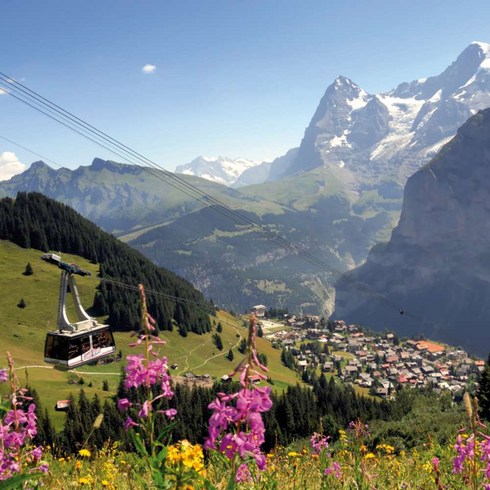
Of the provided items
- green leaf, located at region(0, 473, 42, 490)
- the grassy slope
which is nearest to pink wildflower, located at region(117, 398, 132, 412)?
green leaf, located at region(0, 473, 42, 490)

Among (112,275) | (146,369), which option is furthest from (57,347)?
(112,275)

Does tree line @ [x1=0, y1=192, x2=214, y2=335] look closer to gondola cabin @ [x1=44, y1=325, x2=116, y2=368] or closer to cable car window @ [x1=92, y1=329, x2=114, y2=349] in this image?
cable car window @ [x1=92, y1=329, x2=114, y2=349]

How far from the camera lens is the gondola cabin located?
28.3 metres

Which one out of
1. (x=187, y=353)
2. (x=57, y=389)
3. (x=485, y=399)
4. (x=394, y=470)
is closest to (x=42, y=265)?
(x=187, y=353)

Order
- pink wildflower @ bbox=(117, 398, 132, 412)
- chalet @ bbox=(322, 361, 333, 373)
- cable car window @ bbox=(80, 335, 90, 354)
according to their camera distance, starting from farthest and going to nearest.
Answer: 1. chalet @ bbox=(322, 361, 333, 373)
2. cable car window @ bbox=(80, 335, 90, 354)
3. pink wildflower @ bbox=(117, 398, 132, 412)

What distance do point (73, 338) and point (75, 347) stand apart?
79 centimetres

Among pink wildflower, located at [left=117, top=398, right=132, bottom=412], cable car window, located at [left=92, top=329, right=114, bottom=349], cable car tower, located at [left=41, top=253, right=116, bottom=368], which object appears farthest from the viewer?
cable car window, located at [left=92, top=329, right=114, bottom=349]

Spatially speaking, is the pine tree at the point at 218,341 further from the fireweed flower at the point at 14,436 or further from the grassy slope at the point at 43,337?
the fireweed flower at the point at 14,436

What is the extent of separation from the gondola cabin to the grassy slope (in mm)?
54780

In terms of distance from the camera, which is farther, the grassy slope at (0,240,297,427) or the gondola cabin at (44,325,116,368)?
the grassy slope at (0,240,297,427)

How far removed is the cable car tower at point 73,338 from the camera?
88.9 ft

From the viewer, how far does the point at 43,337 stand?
128 metres

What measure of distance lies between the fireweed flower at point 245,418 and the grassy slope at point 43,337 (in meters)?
83.8

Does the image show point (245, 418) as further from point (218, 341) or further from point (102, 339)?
point (218, 341)
